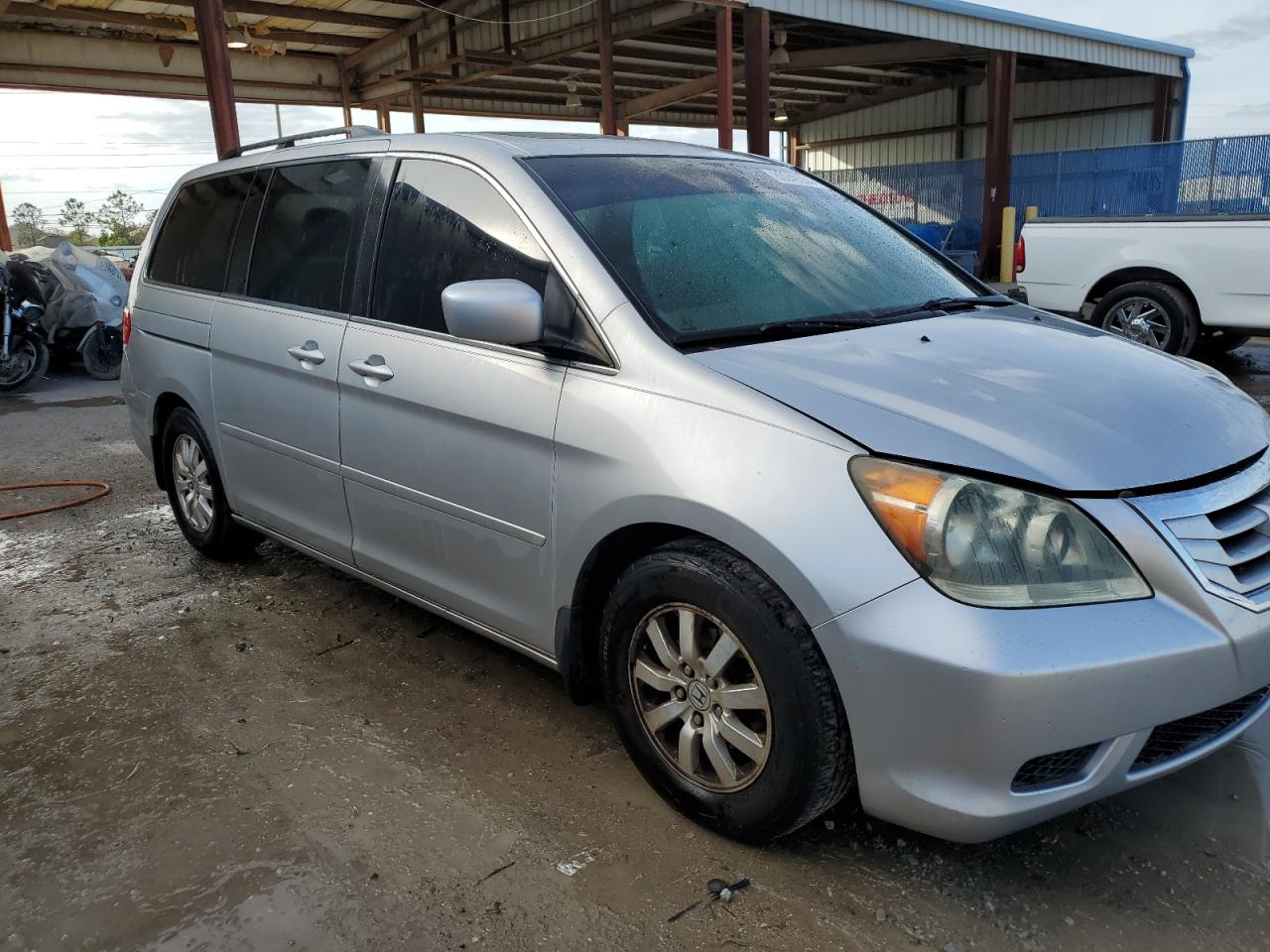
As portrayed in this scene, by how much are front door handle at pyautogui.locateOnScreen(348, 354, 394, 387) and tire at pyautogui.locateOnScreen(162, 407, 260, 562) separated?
1.38 metres

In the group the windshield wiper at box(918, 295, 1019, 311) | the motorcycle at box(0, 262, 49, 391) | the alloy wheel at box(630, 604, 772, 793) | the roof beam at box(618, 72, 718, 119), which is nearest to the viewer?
the alloy wheel at box(630, 604, 772, 793)

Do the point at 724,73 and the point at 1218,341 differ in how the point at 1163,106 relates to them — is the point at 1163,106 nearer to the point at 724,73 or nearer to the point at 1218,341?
the point at 724,73

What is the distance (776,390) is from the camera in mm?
2307

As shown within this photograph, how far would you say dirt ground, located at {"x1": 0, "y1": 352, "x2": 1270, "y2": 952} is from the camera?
222 cm

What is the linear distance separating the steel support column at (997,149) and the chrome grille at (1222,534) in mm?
18586

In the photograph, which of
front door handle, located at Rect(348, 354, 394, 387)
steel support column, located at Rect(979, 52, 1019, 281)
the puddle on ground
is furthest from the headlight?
steel support column, located at Rect(979, 52, 1019, 281)

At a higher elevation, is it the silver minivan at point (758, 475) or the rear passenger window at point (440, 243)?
the rear passenger window at point (440, 243)

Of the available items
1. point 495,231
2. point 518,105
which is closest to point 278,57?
point 518,105

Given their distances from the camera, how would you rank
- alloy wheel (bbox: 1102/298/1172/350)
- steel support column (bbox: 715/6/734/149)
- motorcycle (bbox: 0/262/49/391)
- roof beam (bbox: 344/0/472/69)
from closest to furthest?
alloy wheel (bbox: 1102/298/1172/350) < motorcycle (bbox: 0/262/49/391) < steel support column (bbox: 715/6/734/149) < roof beam (bbox: 344/0/472/69)

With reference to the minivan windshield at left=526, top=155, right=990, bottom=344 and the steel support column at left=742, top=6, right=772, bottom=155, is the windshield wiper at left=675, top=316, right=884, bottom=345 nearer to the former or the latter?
the minivan windshield at left=526, top=155, right=990, bottom=344

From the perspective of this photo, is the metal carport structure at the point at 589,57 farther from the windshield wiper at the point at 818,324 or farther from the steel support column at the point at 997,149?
the windshield wiper at the point at 818,324

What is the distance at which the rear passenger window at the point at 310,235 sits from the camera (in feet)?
11.4

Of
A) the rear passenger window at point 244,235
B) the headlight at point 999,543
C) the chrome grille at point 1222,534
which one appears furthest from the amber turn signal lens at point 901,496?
the rear passenger window at point 244,235

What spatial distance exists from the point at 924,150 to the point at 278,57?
61.8 ft
